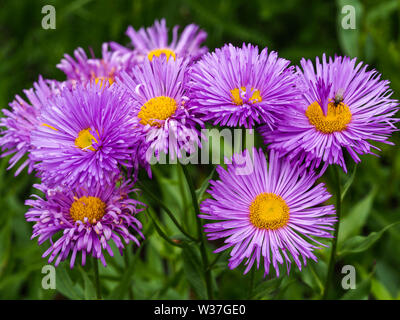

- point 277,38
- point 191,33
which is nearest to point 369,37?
point 277,38

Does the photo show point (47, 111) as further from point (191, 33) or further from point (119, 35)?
point (119, 35)

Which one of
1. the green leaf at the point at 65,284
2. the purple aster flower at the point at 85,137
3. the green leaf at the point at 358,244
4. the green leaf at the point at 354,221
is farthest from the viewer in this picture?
the green leaf at the point at 354,221

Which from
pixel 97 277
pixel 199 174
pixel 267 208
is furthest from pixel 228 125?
pixel 199 174

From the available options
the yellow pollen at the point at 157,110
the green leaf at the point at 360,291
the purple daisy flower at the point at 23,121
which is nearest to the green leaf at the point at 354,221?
the green leaf at the point at 360,291

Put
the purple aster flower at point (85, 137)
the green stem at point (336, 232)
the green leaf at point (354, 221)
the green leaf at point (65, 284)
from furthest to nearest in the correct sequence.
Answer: the green leaf at point (354, 221) < the green leaf at point (65, 284) < the green stem at point (336, 232) < the purple aster flower at point (85, 137)

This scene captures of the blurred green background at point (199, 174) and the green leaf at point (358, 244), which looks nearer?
the green leaf at point (358, 244)

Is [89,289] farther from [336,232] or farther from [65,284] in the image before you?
[336,232]

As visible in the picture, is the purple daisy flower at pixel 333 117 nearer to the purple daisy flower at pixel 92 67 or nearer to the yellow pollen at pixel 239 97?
the yellow pollen at pixel 239 97

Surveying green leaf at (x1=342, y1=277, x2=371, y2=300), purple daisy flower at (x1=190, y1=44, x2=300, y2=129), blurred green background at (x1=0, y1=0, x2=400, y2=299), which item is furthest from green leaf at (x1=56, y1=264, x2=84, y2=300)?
green leaf at (x1=342, y1=277, x2=371, y2=300)
